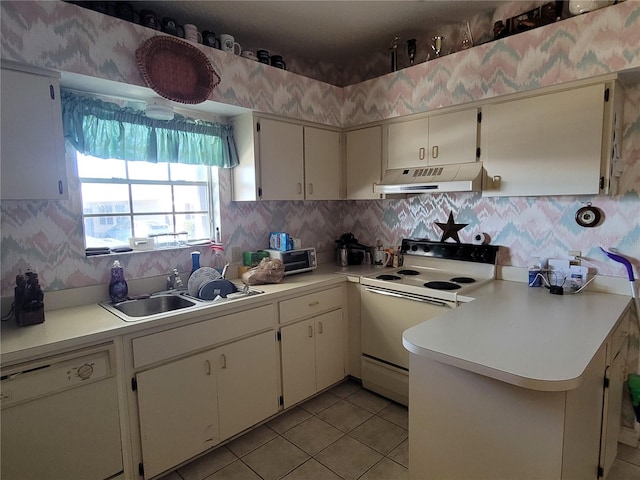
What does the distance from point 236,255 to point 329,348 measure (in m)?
1.01

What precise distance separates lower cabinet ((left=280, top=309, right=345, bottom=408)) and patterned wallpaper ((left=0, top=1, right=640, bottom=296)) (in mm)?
815

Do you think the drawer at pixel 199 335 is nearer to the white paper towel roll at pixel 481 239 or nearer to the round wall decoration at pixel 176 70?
the round wall decoration at pixel 176 70

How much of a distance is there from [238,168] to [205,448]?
1851mm

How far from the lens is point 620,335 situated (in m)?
1.99

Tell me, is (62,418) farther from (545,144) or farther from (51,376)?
(545,144)

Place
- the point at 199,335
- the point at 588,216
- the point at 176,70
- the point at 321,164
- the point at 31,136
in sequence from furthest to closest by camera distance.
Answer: the point at 321,164, the point at 588,216, the point at 176,70, the point at 199,335, the point at 31,136

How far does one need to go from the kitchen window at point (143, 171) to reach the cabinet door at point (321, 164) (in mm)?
598

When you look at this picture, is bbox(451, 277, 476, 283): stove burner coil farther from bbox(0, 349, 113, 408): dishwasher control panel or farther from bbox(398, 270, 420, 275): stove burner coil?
bbox(0, 349, 113, 408): dishwasher control panel

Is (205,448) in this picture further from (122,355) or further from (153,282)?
(153,282)

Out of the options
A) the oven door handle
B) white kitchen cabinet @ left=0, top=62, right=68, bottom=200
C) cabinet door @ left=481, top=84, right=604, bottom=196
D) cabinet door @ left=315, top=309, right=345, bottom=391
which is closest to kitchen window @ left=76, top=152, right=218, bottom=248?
white kitchen cabinet @ left=0, top=62, right=68, bottom=200

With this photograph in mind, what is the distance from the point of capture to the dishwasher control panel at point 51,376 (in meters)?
1.48

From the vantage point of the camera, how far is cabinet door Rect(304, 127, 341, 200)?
2998 millimetres

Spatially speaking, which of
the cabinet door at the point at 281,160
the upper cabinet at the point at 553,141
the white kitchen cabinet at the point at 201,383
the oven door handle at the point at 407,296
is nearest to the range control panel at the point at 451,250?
the upper cabinet at the point at 553,141

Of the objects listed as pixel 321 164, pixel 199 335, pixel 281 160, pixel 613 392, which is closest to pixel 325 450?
pixel 199 335
